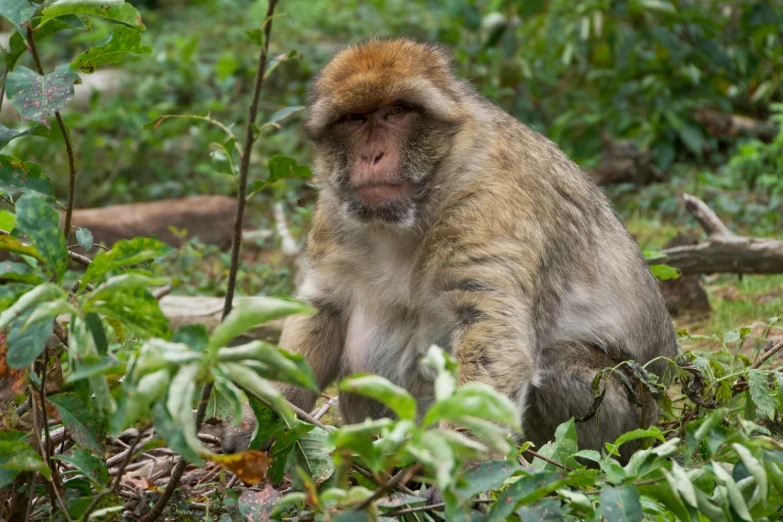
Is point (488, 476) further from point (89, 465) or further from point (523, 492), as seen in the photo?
point (89, 465)

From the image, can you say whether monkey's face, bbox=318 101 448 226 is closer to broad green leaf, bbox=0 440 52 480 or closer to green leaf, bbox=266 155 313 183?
green leaf, bbox=266 155 313 183

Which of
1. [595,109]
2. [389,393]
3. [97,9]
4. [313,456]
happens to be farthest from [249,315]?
[595,109]

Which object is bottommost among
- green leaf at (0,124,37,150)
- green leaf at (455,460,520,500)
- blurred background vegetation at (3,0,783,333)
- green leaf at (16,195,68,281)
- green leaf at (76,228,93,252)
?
blurred background vegetation at (3,0,783,333)

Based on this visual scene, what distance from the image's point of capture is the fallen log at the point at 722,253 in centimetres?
570

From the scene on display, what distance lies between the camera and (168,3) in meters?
15.2

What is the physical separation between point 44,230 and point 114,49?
0.82 meters

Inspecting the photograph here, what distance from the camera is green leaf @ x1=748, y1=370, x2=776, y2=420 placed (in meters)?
3.26

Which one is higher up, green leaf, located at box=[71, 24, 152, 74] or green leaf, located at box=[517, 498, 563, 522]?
green leaf, located at box=[71, 24, 152, 74]

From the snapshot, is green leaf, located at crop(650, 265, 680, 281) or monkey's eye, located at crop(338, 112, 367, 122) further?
green leaf, located at crop(650, 265, 680, 281)

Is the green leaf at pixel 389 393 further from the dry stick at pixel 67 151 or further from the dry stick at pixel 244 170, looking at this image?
the dry stick at pixel 67 151

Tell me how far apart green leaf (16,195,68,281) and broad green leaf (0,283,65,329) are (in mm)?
146

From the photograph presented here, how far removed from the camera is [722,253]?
5801 millimetres

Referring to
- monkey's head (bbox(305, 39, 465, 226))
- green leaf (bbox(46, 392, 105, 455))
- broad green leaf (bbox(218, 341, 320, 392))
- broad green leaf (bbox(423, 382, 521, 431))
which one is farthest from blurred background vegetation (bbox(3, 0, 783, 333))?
broad green leaf (bbox(423, 382, 521, 431))

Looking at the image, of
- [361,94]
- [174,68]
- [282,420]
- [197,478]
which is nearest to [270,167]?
[282,420]
